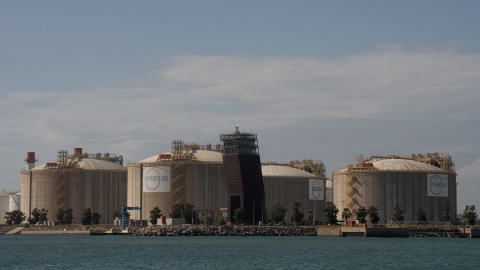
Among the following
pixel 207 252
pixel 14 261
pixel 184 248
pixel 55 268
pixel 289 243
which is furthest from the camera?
pixel 289 243

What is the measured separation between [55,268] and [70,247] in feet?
182

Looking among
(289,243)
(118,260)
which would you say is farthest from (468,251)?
(118,260)

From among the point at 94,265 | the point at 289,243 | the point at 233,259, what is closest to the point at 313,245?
the point at 289,243

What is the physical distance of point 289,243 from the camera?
19012cm

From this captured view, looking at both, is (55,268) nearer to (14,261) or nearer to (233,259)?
(14,261)

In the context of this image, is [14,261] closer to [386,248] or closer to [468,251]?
[386,248]

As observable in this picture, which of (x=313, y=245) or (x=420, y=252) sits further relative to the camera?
(x=313, y=245)

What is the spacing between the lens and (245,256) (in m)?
150

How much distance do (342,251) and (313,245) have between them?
19.5 meters

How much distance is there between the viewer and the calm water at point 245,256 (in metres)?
132

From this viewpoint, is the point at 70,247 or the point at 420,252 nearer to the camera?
the point at 420,252

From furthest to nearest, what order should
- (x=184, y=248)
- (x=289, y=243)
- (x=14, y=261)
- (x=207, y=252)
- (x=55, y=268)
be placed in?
(x=289, y=243)
(x=184, y=248)
(x=207, y=252)
(x=14, y=261)
(x=55, y=268)

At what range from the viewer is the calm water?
132 metres

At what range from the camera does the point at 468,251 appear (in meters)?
168
